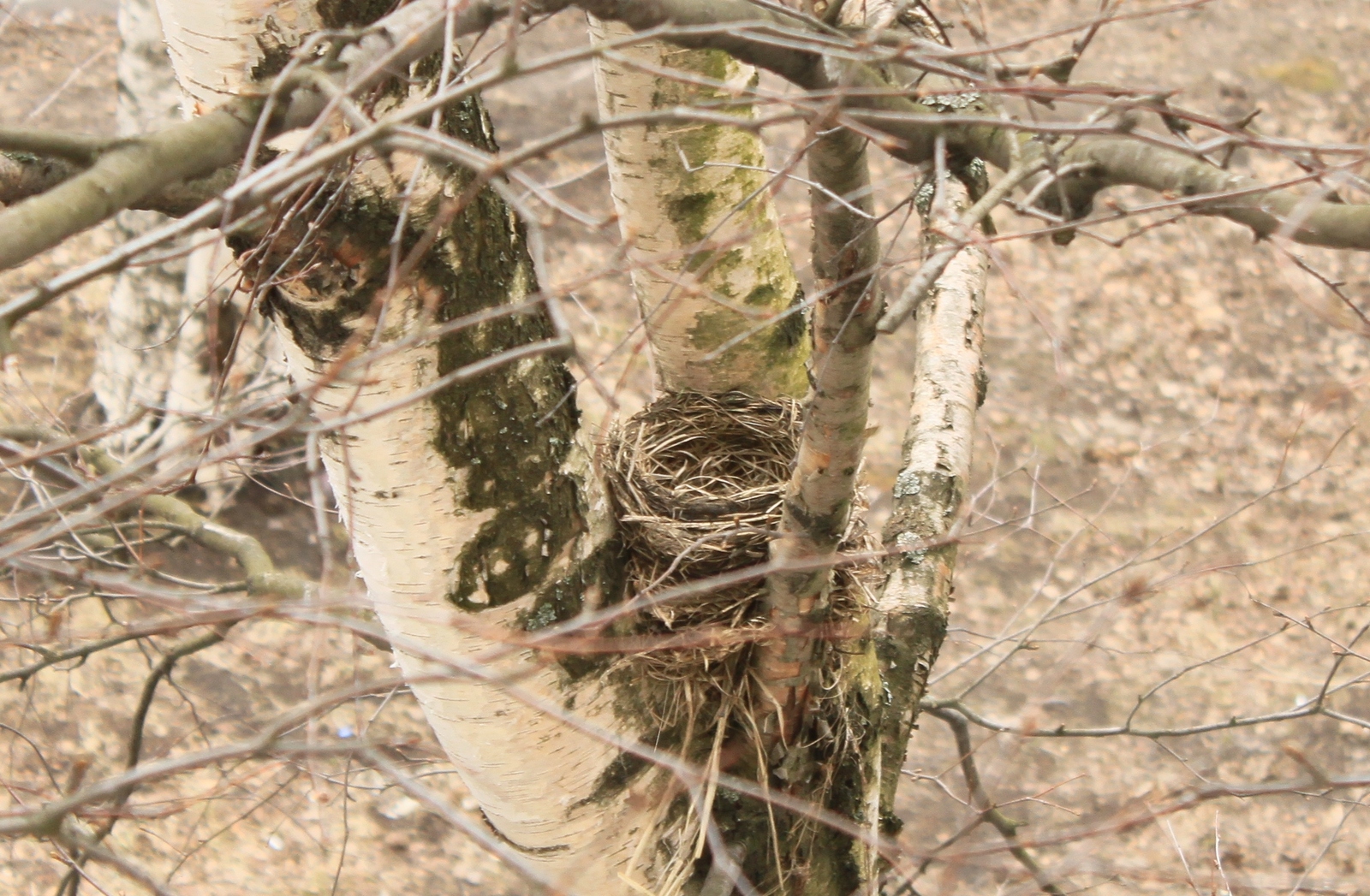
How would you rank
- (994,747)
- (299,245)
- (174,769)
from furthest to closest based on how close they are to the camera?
(994,747) < (299,245) < (174,769)

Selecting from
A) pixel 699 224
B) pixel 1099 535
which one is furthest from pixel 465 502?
pixel 1099 535

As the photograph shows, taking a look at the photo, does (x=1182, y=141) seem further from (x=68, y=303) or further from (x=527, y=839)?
(x=68, y=303)

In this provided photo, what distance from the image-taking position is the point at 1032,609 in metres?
5.27

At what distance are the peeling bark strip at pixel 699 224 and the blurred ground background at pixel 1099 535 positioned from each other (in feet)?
3.53

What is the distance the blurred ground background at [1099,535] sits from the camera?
14.4 feet

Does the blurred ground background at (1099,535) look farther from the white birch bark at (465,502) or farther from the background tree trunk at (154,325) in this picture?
the white birch bark at (465,502)

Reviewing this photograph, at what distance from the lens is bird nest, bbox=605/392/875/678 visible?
1.93 meters

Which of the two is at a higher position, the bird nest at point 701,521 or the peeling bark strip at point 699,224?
the peeling bark strip at point 699,224

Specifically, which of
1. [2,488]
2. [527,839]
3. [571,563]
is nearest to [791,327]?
[571,563]

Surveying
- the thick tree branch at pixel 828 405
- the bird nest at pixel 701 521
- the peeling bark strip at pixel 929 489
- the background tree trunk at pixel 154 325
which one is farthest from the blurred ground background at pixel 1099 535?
the thick tree branch at pixel 828 405

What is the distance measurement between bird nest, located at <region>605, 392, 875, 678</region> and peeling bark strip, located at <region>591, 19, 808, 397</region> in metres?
0.07

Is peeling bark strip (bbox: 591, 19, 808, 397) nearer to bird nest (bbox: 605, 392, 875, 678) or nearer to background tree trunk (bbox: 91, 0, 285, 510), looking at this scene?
bird nest (bbox: 605, 392, 875, 678)

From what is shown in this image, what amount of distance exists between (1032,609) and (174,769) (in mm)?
4767

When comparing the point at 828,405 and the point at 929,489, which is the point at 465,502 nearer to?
the point at 828,405
